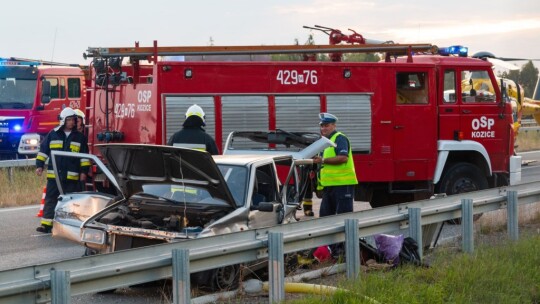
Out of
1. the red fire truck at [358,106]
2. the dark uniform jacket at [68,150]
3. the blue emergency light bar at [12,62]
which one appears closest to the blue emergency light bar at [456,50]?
the red fire truck at [358,106]

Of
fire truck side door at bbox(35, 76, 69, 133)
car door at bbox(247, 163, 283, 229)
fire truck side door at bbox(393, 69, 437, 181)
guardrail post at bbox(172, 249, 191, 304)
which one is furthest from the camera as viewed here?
fire truck side door at bbox(35, 76, 69, 133)

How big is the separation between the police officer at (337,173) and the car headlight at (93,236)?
328cm

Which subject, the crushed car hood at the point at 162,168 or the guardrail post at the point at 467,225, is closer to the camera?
the crushed car hood at the point at 162,168

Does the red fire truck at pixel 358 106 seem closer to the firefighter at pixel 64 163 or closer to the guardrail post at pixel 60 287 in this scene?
the firefighter at pixel 64 163

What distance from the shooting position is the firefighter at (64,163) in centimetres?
1375

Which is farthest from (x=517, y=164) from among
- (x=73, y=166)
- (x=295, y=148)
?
(x=73, y=166)

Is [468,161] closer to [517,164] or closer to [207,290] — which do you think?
[517,164]

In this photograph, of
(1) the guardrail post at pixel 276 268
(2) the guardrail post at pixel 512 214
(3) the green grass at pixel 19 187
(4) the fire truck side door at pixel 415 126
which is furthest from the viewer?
(3) the green grass at pixel 19 187

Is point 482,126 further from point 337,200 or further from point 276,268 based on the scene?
point 276,268

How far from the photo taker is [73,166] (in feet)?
45.1

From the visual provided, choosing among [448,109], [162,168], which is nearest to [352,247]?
[162,168]

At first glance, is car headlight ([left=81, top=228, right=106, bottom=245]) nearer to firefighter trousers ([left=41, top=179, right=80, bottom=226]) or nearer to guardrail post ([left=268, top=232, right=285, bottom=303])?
guardrail post ([left=268, top=232, right=285, bottom=303])

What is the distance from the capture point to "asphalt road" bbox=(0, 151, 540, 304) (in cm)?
915

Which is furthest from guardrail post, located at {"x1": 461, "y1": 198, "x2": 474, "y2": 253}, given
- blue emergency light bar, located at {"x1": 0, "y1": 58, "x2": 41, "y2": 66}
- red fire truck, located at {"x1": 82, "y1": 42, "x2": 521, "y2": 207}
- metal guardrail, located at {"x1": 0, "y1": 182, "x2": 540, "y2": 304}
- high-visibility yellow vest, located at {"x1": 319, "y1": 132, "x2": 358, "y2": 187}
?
blue emergency light bar, located at {"x1": 0, "y1": 58, "x2": 41, "y2": 66}
